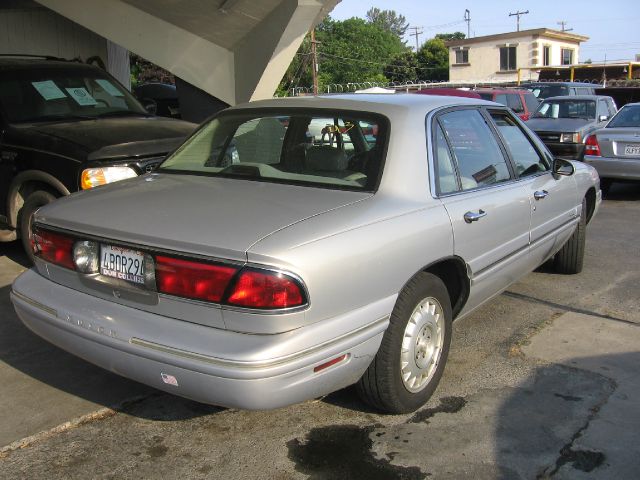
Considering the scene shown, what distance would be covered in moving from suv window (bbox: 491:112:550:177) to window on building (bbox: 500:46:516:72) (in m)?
49.1

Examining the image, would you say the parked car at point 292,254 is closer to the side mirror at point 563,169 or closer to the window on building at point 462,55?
the side mirror at point 563,169

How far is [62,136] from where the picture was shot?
224 inches

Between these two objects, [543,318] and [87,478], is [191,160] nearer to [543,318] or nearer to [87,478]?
[87,478]

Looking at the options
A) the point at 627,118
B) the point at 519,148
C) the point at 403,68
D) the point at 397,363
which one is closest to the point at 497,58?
the point at 403,68

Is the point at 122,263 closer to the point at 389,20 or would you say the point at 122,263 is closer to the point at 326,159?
the point at 326,159

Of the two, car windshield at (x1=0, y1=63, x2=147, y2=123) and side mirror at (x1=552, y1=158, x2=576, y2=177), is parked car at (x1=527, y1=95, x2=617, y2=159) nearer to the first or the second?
side mirror at (x1=552, y1=158, x2=576, y2=177)

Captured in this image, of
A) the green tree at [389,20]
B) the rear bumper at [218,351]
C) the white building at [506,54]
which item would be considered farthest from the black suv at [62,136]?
the green tree at [389,20]

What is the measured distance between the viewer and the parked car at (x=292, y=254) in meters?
2.73

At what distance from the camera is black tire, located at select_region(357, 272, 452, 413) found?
322 centimetres

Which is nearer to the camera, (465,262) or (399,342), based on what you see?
(399,342)

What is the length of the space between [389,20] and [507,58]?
95.2 metres

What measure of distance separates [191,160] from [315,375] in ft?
6.12

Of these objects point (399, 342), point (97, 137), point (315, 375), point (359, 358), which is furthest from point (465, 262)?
point (97, 137)

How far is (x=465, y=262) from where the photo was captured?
373cm
